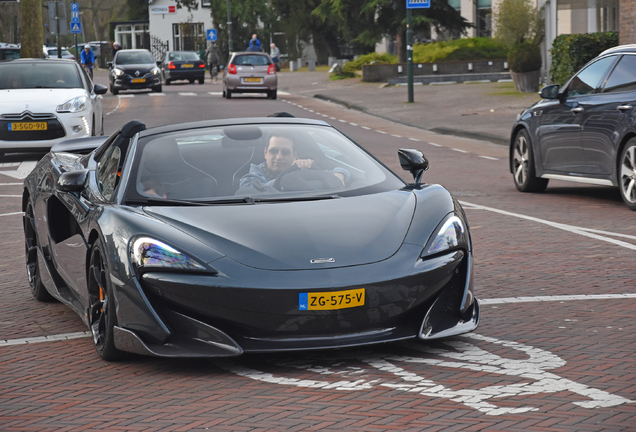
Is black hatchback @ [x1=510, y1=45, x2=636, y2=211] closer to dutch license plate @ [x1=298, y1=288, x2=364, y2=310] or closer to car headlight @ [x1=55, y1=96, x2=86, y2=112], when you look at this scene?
dutch license plate @ [x1=298, y1=288, x2=364, y2=310]

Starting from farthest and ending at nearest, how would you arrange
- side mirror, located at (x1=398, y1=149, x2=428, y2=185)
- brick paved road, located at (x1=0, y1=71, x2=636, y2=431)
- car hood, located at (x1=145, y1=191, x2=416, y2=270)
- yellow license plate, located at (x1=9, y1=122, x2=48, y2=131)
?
yellow license plate, located at (x1=9, y1=122, x2=48, y2=131)
side mirror, located at (x1=398, y1=149, x2=428, y2=185)
car hood, located at (x1=145, y1=191, x2=416, y2=270)
brick paved road, located at (x1=0, y1=71, x2=636, y2=431)

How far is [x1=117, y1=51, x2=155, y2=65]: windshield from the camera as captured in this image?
1646 inches

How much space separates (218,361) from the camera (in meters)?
5.16

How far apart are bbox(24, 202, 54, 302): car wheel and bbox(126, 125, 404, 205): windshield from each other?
1.53 meters

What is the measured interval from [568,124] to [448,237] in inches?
267

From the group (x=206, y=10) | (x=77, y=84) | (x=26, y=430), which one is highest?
(x=206, y=10)

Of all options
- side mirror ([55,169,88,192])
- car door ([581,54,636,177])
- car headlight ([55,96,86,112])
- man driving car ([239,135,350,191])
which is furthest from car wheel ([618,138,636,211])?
car headlight ([55,96,86,112])

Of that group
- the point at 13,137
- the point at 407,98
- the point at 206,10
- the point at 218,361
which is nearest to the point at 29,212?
the point at 218,361

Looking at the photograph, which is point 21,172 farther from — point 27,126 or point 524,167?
point 524,167

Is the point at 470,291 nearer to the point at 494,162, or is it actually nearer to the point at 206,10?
the point at 494,162

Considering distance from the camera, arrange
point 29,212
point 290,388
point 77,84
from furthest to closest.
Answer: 1. point 77,84
2. point 29,212
3. point 290,388

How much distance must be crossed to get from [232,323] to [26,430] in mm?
1072

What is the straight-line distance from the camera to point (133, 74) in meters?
41.1

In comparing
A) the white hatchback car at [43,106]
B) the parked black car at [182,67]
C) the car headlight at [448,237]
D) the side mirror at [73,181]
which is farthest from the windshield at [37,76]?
the parked black car at [182,67]
